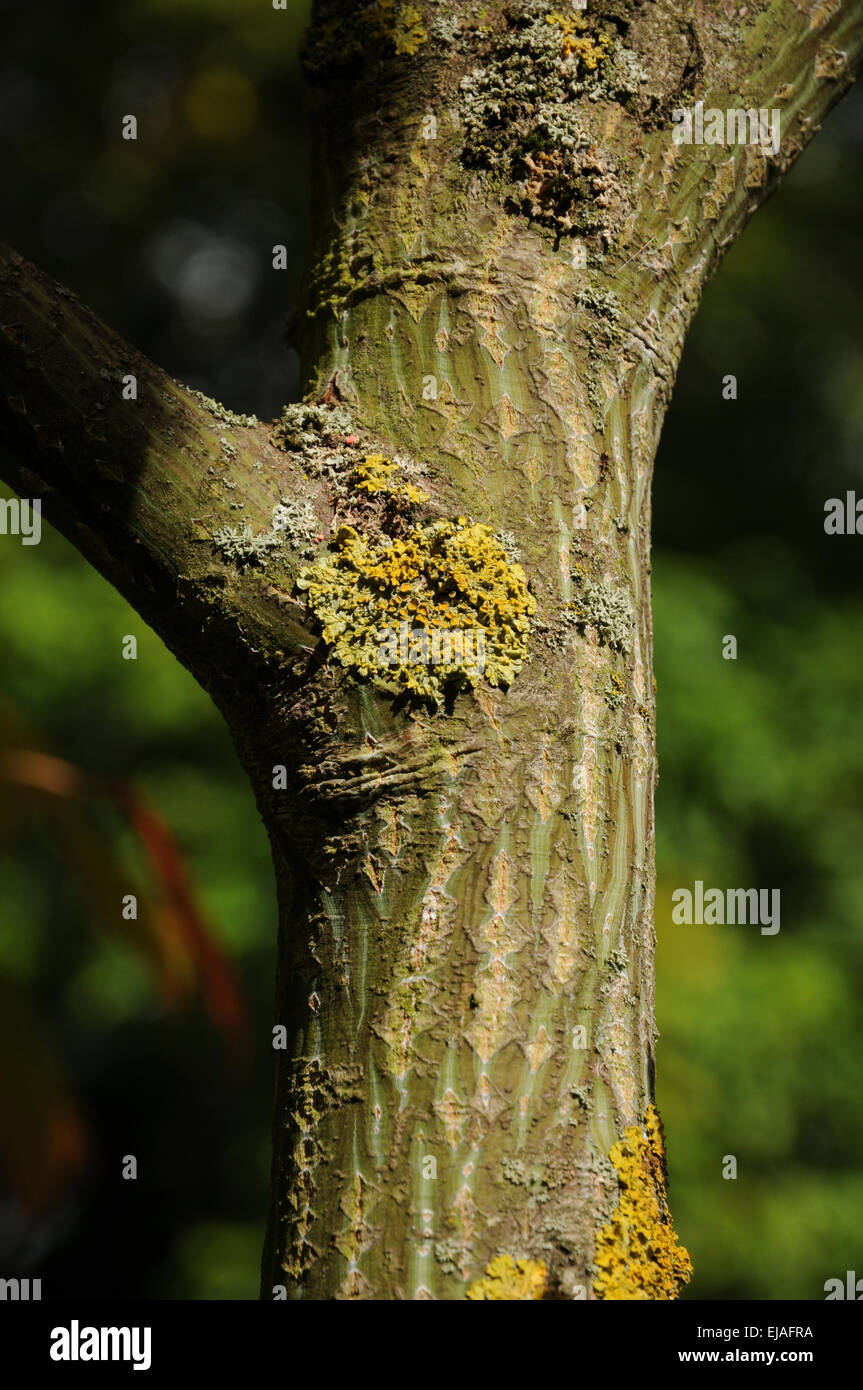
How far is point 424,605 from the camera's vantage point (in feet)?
3.13

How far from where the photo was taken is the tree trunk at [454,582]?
824 millimetres

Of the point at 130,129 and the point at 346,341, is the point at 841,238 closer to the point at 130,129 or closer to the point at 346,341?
the point at 130,129

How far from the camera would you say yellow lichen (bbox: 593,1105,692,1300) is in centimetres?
81

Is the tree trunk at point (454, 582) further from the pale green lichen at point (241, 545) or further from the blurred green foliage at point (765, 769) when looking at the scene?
the blurred green foliage at point (765, 769)

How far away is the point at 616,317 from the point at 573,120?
0.64 feet

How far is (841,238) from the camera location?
3.74 metres

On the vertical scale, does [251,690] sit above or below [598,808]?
above

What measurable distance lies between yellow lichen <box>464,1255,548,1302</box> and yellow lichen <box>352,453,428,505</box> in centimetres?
61

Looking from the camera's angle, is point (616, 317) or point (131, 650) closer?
point (616, 317)

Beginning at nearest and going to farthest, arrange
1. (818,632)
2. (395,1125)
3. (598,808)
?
1. (395,1125)
2. (598,808)
3. (818,632)

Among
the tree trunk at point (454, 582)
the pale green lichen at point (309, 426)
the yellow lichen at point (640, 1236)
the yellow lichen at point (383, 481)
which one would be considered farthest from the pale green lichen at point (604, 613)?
the yellow lichen at point (640, 1236)

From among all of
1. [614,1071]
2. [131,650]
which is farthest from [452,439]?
[131,650]

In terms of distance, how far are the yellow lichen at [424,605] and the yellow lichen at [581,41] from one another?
0.47 m

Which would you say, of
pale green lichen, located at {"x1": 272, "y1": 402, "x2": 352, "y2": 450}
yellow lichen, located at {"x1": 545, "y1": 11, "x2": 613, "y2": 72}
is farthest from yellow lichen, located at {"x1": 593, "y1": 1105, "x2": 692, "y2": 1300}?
yellow lichen, located at {"x1": 545, "y1": 11, "x2": 613, "y2": 72}
